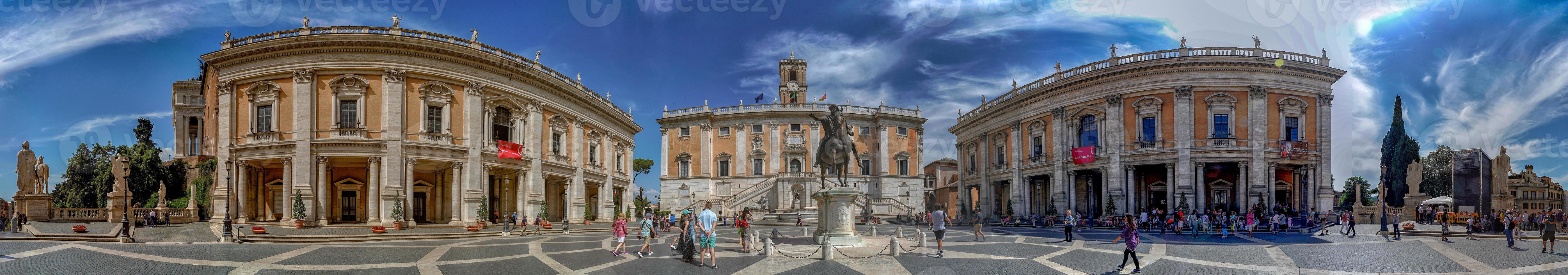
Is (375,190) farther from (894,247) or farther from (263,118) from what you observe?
(894,247)

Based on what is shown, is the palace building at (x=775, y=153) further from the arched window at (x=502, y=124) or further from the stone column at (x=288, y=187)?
the stone column at (x=288, y=187)

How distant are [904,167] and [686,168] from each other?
58.1 feet

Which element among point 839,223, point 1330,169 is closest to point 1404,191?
point 1330,169

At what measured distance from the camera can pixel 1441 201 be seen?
99.6 ft

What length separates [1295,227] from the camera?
1145 inches

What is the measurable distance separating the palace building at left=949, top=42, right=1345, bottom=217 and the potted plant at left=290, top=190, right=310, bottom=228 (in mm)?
32624

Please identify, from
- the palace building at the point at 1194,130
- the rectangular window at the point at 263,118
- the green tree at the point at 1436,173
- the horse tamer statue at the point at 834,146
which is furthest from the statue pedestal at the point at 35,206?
the green tree at the point at 1436,173

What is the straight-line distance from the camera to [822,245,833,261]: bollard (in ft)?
45.9

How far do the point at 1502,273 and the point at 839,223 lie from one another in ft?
40.3

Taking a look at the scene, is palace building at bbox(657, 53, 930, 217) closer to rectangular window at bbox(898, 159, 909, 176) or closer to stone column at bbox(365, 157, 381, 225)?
rectangular window at bbox(898, 159, 909, 176)

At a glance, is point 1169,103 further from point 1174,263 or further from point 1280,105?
point 1174,263

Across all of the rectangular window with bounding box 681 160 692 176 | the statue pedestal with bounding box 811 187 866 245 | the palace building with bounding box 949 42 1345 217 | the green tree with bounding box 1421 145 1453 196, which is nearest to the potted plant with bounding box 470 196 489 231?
the statue pedestal with bounding box 811 187 866 245

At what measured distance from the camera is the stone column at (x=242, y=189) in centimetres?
2769

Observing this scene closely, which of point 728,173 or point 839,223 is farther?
point 728,173
